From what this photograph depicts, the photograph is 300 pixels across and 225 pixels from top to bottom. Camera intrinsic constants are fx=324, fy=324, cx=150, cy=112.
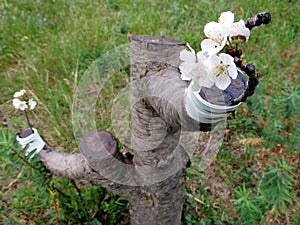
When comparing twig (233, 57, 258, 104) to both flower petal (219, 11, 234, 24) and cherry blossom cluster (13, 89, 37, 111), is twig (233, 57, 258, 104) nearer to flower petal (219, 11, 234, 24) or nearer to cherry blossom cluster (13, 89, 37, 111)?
flower petal (219, 11, 234, 24)

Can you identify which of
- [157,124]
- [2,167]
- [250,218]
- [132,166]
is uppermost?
[157,124]

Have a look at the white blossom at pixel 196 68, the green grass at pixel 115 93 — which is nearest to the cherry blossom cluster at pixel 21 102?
the green grass at pixel 115 93

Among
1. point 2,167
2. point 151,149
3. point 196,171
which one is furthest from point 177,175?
point 2,167

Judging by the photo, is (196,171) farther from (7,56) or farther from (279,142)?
(7,56)

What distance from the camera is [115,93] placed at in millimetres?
2398

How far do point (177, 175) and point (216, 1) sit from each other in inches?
91.8

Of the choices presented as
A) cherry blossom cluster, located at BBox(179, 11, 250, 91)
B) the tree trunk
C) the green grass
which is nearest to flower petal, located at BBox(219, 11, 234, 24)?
cherry blossom cluster, located at BBox(179, 11, 250, 91)

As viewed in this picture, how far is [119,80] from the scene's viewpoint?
2.47m

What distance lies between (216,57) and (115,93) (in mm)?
1868

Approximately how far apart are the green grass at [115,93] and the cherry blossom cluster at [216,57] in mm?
868

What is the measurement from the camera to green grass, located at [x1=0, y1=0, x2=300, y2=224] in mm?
1577

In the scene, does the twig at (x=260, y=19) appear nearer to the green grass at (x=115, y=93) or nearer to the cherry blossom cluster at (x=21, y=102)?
the green grass at (x=115, y=93)

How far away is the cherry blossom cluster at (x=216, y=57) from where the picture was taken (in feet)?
1.89

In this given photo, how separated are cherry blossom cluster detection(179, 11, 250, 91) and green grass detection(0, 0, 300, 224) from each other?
868 mm
